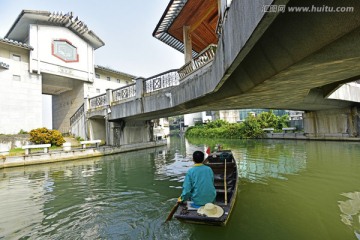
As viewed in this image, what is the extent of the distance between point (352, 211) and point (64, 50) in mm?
26111

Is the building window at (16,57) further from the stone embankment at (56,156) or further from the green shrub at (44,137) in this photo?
the stone embankment at (56,156)

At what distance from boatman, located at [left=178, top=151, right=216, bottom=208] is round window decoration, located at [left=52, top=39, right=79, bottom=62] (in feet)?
76.1

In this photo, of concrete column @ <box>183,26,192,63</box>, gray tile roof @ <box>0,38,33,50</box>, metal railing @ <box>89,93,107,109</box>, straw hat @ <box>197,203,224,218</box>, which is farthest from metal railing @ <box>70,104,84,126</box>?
straw hat @ <box>197,203,224,218</box>

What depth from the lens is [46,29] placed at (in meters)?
21.0

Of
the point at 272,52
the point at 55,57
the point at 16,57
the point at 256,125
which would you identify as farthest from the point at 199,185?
the point at 256,125

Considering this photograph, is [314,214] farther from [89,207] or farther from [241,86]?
[89,207]

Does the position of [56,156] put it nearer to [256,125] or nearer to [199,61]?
[199,61]

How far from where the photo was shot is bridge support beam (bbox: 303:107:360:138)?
63.3ft

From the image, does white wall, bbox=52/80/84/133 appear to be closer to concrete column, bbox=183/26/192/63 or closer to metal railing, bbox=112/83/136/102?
metal railing, bbox=112/83/136/102

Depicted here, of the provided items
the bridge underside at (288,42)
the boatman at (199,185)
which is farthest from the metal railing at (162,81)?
the boatman at (199,185)

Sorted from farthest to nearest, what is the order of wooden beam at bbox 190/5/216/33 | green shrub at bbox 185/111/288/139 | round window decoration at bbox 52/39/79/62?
green shrub at bbox 185/111/288/139, round window decoration at bbox 52/39/79/62, wooden beam at bbox 190/5/216/33

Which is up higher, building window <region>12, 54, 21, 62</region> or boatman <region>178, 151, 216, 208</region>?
building window <region>12, 54, 21, 62</region>

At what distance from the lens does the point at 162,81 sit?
12.6 m

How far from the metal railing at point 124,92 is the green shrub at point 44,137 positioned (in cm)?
578
